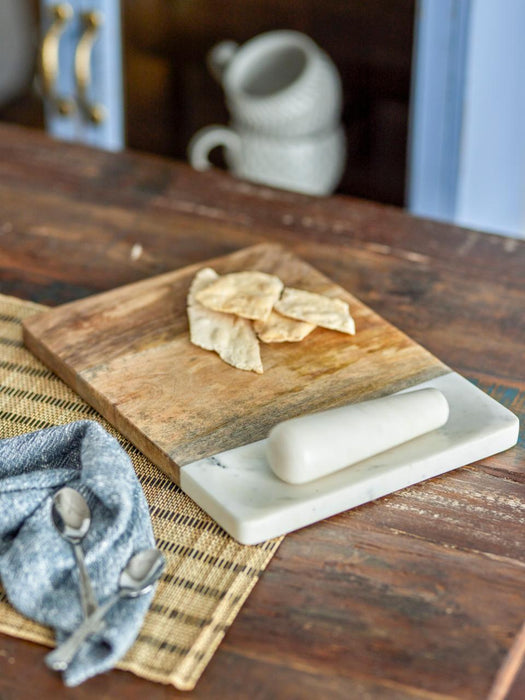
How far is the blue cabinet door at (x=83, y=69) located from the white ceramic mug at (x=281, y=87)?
26 centimetres

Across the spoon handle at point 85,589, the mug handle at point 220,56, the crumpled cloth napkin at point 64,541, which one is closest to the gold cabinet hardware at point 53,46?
the mug handle at point 220,56

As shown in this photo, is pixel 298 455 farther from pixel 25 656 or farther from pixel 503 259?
pixel 503 259

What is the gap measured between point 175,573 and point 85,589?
7 centimetres

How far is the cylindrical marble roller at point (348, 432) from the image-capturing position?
766 millimetres

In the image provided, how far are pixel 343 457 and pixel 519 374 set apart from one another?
308mm

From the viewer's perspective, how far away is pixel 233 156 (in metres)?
2.00

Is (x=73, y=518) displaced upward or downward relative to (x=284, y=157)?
upward

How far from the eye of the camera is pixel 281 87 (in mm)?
1942

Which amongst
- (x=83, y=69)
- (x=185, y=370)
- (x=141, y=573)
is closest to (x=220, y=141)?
(x=83, y=69)

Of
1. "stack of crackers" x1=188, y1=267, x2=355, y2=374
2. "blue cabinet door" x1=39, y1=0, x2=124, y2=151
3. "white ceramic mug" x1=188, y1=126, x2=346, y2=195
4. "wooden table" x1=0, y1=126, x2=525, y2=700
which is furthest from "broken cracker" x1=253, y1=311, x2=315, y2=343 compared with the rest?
"blue cabinet door" x1=39, y1=0, x2=124, y2=151

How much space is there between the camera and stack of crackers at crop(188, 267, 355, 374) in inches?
38.2

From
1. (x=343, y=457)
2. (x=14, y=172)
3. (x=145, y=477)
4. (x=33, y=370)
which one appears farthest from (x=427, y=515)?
(x=14, y=172)

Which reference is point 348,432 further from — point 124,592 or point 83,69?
point 83,69

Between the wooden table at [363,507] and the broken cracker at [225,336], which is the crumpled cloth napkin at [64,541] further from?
the broken cracker at [225,336]
